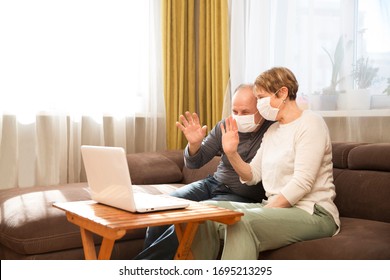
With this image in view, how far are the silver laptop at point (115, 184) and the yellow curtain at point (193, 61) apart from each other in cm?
183

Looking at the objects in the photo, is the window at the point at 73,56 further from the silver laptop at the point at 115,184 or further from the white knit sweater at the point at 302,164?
the white knit sweater at the point at 302,164

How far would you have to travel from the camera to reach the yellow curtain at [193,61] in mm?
3572

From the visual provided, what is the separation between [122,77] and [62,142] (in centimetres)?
60

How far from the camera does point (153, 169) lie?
3092mm

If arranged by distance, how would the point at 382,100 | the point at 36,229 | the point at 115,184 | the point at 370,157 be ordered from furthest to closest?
the point at 382,100, the point at 370,157, the point at 36,229, the point at 115,184

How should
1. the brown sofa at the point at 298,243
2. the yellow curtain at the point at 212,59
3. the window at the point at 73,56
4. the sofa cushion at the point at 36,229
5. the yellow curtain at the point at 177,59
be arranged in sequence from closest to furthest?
the brown sofa at the point at 298,243
the sofa cushion at the point at 36,229
the window at the point at 73,56
the yellow curtain at the point at 212,59
the yellow curtain at the point at 177,59

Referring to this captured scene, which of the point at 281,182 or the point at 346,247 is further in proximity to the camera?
the point at 281,182

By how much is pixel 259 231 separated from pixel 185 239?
0.26 meters

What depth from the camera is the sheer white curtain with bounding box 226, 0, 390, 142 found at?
2.63m

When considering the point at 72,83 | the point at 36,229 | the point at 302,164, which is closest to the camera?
the point at 302,164

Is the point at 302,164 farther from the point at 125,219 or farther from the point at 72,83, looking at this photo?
the point at 72,83

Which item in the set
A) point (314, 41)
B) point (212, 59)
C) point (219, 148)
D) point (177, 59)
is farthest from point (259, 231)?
point (177, 59)

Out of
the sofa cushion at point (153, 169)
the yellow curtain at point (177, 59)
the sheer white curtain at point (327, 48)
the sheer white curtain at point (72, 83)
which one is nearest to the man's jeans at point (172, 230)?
the sofa cushion at point (153, 169)

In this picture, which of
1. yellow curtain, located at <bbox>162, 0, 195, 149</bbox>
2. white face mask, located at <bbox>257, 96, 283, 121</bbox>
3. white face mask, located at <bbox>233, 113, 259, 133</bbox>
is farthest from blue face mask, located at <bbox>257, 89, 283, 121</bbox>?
yellow curtain, located at <bbox>162, 0, 195, 149</bbox>
